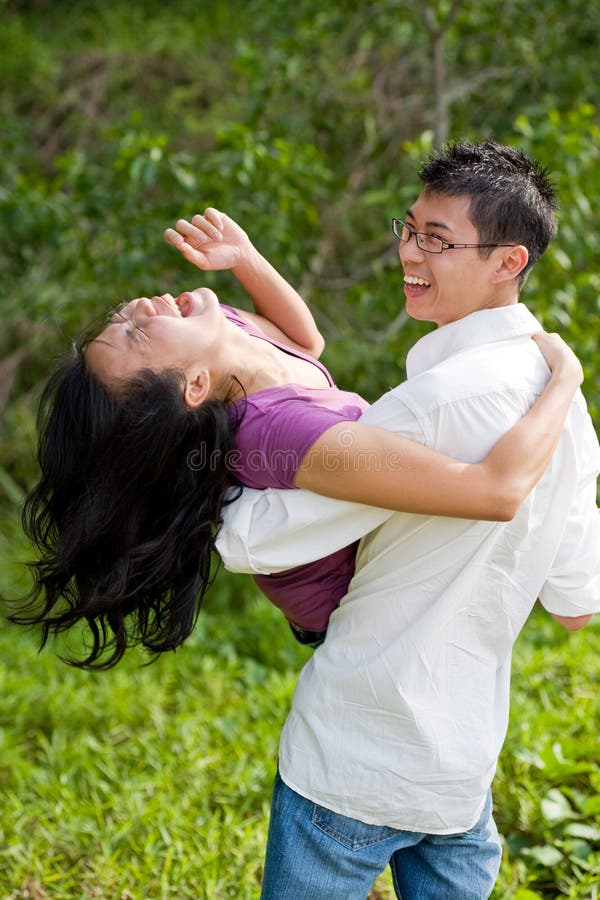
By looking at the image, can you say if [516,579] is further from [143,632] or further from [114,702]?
[114,702]

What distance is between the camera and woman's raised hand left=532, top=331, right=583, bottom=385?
157cm

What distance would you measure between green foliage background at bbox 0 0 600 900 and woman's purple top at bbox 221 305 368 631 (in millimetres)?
1156

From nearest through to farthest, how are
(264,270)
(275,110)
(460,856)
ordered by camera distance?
1. (460,856)
2. (264,270)
3. (275,110)

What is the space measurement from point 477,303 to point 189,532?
0.61m

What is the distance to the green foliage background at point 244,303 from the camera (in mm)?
2773

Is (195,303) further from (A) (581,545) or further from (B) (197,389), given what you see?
(A) (581,545)

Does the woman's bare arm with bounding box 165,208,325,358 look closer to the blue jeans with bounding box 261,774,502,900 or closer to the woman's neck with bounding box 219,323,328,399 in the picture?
the woman's neck with bounding box 219,323,328,399

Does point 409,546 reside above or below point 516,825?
above

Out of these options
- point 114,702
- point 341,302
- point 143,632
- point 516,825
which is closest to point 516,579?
point 143,632

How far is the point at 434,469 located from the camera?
4.83 ft

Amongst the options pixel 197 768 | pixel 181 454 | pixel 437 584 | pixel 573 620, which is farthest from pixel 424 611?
pixel 197 768

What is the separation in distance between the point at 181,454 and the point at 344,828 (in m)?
0.66

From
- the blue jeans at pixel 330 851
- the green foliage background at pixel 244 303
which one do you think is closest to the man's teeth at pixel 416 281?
the blue jeans at pixel 330 851

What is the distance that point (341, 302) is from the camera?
525 centimetres
